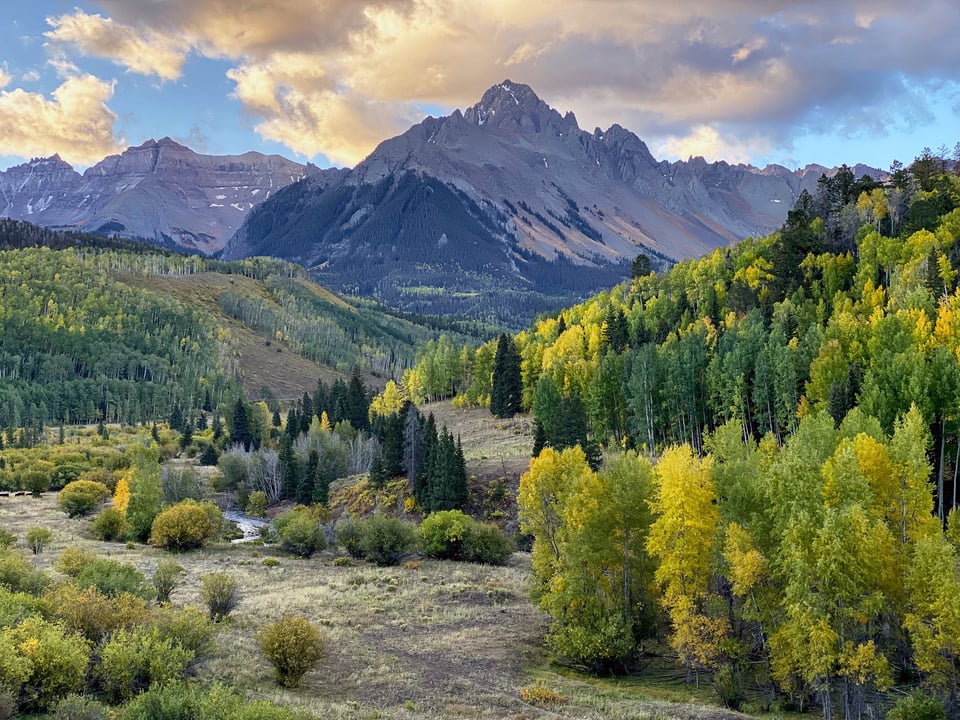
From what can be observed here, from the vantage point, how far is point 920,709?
3725cm

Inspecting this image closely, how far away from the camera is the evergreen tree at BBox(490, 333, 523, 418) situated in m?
143

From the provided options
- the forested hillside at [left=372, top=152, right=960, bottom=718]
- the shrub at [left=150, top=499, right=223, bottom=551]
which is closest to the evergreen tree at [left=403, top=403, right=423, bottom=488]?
the forested hillside at [left=372, top=152, right=960, bottom=718]

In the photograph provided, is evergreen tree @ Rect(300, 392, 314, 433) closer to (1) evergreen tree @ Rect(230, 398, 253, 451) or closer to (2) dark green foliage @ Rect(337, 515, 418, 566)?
(1) evergreen tree @ Rect(230, 398, 253, 451)

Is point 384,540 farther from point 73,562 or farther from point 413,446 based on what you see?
point 413,446

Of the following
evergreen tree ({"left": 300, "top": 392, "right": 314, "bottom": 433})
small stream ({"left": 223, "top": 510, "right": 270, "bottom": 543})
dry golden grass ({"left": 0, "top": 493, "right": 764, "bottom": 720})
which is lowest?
small stream ({"left": 223, "top": 510, "right": 270, "bottom": 543})

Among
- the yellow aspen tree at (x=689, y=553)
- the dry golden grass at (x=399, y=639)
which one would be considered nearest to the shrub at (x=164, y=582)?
the dry golden grass at (x=399, y=639)

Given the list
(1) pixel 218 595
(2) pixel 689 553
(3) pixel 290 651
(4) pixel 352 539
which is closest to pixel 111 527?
(4) pixel 352 539

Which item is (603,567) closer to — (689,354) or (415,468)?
(689,354)

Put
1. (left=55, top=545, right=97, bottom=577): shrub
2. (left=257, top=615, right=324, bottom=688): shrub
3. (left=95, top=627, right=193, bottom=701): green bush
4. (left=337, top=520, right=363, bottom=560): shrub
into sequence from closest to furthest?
(left=95, top=627, right=193, bottom=701): green bush < (left=257, top=615, right=324, bottom=688): shrub < (left=55, top=545, right=97, bottom=577): shrub < (left=337, top=520, right=363, bottom=560): shrub

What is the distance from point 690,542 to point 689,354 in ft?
178

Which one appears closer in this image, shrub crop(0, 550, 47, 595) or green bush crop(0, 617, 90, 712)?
green bush crop(0, 617, 90, 712)

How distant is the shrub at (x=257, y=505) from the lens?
122m

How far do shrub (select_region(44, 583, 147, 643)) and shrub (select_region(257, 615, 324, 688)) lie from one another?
660cm

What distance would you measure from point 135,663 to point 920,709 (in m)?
36.4
